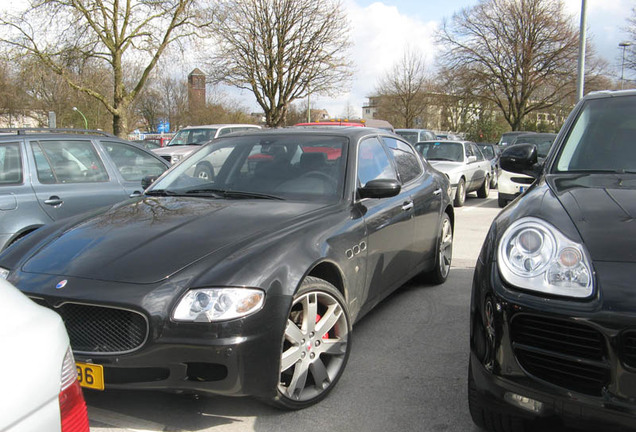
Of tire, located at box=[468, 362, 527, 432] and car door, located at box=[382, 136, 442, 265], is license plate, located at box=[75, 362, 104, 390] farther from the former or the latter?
car door, located at box=[382, 136, 442, 265]

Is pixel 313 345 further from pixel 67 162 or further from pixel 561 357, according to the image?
pixel 67 162

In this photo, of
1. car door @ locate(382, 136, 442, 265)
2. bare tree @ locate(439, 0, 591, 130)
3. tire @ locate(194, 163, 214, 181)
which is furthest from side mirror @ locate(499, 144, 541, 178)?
bare tree @ locate(439, 0, 591, 130)

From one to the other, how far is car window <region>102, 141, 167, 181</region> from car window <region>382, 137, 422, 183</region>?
9.97ft

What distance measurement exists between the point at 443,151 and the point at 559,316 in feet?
38.2

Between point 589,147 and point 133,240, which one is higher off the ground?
point 589,147

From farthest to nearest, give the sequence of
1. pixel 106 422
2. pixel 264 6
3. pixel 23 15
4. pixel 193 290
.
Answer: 1. pixel 264 6
2. pixel 23 15
3. pixel 106 422
4. pixel 193 290

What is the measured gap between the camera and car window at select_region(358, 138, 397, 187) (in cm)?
410

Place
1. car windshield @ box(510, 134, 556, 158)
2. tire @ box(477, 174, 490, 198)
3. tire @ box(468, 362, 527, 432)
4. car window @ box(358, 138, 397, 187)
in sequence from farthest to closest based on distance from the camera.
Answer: car windshield @ box(510, 134, 556, 158) → tire @ box(477, 174, 490, 198) → car window @ box(358, 138, 397, 187) → tire @ box(468, 362, 527, 432)

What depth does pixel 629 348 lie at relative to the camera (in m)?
2.02

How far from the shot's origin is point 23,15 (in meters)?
20.2

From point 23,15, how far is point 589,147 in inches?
863

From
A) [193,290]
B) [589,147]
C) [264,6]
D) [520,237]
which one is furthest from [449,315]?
[264,6]

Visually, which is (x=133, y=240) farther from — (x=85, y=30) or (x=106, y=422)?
(x=85, y=30)

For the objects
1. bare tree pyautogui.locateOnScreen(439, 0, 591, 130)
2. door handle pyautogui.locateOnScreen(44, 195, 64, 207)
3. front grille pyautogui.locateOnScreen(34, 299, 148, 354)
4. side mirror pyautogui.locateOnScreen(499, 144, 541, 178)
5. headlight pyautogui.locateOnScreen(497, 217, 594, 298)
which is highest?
bare tree pyautogui.locateOnScreen(439, 0, 591, 130)
